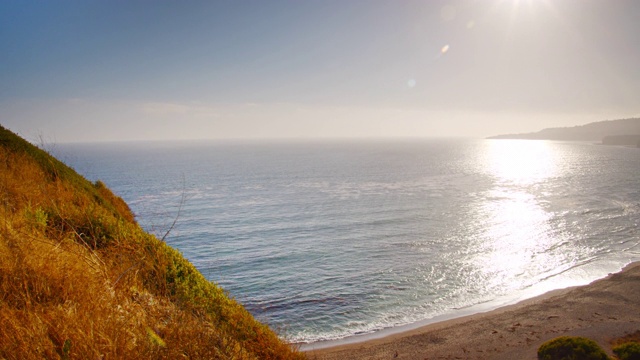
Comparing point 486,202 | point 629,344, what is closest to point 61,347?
point 629,344

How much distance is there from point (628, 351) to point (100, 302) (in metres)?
23.2

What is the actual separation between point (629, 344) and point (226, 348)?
21.7 metres

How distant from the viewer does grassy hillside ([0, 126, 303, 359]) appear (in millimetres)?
4129

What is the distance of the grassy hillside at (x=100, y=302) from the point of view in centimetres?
413

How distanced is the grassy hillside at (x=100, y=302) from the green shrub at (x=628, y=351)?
17663 millimetres

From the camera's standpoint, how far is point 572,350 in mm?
16844

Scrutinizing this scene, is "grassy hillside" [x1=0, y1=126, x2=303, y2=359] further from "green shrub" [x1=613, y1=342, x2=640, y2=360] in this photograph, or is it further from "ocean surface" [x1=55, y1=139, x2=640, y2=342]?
"green shrub" [x1=613, y1=342, x2=640, y2=360]

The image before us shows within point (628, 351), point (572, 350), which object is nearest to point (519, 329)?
point (628, 351)

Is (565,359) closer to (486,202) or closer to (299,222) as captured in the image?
(299,222)

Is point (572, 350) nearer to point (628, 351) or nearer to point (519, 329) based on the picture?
point (628, 351)

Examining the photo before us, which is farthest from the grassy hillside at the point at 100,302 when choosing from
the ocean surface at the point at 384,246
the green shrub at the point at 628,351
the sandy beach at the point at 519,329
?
the green shrub at the point at 628,351

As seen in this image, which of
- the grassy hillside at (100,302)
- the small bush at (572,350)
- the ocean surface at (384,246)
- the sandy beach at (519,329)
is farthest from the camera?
the ocean surface at (384,246)

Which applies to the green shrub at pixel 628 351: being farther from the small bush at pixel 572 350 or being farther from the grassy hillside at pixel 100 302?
the grassy hillside at pixel 100 302

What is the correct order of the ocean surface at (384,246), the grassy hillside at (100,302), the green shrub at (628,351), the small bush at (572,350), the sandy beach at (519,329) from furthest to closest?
1. the ocean surface at (384,246)
2. the sandy beach at (519,329)
3. the green shrub at (628,351)
4. the small bush at (572,350)
5. the grassy hillside at (100,302)
